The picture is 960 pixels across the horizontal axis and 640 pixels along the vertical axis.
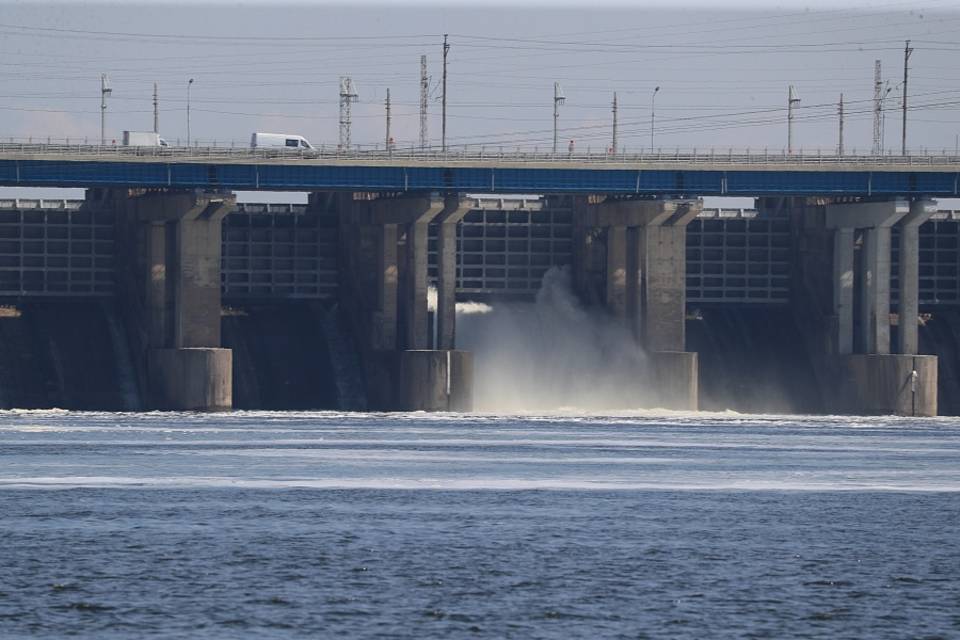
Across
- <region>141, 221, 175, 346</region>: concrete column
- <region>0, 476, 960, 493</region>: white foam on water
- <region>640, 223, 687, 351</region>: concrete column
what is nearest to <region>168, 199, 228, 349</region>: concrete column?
<region>141, 221, 175, 346</region>: concrete column

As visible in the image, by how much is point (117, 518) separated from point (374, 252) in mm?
Result: 70604

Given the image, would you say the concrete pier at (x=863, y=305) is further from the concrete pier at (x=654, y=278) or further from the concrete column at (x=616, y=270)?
the concrete column at (x=616, y=270)

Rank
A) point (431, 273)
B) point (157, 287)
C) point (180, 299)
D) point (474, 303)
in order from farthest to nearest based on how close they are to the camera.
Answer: point (431, 273) → point (474, 303) → point (157, 287) → point (180, 299)

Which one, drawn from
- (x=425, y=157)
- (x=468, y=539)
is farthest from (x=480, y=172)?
(x=468, y=539)

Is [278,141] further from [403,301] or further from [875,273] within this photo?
[875,273]

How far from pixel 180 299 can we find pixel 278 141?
65.7 feet

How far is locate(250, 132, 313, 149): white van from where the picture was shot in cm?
13125

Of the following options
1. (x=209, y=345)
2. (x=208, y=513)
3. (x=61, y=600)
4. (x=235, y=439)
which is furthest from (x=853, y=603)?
(x=209, y=345)

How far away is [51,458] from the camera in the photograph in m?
76.1

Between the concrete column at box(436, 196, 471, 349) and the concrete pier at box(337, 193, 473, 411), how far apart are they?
0.20 feet

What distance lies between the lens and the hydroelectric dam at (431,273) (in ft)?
384

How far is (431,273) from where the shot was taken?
137 metres

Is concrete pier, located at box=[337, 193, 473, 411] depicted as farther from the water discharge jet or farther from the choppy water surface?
the choppy water surface

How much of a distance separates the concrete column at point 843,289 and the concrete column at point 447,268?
84.2 feet
